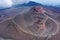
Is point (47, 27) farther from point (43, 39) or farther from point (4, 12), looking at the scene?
point (4, 12)

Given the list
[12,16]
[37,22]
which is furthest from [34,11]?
[12,16]

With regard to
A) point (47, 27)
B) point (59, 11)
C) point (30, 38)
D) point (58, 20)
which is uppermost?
point (59, 11)

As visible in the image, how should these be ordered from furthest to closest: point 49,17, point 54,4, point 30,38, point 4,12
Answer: point 54,4 < point 4,12 < point 49,17 < point 30,38

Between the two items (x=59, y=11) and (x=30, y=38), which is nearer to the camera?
(x=30, y=38)

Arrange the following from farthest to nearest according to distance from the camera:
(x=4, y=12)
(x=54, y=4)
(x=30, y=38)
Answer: (x=54, y=4) < (x=4, y=12) < (x=30, y=38)

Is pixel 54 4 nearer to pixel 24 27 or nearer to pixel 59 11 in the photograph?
pixel 59 11

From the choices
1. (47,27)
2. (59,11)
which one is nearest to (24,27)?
(47,27)

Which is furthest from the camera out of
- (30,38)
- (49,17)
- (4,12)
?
(4,12)

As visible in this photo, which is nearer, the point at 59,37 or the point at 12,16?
the point at 59,37

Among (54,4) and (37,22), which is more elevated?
(54,4)
